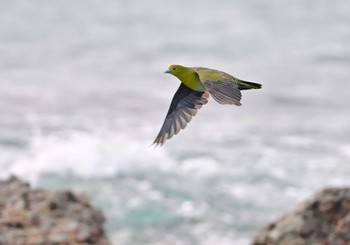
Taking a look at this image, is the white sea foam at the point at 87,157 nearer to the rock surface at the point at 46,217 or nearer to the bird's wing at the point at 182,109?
the rock surface at the point at 46,217

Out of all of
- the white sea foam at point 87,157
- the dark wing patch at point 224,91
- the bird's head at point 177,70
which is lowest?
the dark wing patch at point 224,91

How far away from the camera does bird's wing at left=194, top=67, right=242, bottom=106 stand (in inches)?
457

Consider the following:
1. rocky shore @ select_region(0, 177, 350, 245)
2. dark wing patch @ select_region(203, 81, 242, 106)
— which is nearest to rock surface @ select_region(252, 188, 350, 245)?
rocky shore @ select_region(0, 177, 350, 245)

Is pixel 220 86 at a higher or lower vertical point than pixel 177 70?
lower

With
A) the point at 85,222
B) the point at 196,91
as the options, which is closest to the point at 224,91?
the point at 196,91

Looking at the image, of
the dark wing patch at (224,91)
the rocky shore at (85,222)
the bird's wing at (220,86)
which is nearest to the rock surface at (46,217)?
the rocky shore at (85,222)

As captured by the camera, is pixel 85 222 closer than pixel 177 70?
No

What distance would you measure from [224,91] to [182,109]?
2372mm

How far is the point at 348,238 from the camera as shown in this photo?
1728cm

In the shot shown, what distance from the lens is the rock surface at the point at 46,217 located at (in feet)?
55.3

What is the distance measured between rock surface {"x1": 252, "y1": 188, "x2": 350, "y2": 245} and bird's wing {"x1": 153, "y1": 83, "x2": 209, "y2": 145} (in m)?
3.87

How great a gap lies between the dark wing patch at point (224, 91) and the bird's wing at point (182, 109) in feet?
6.28

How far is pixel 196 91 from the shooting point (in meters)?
14.3

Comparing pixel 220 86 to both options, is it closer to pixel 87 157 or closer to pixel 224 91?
pixel 224 91
